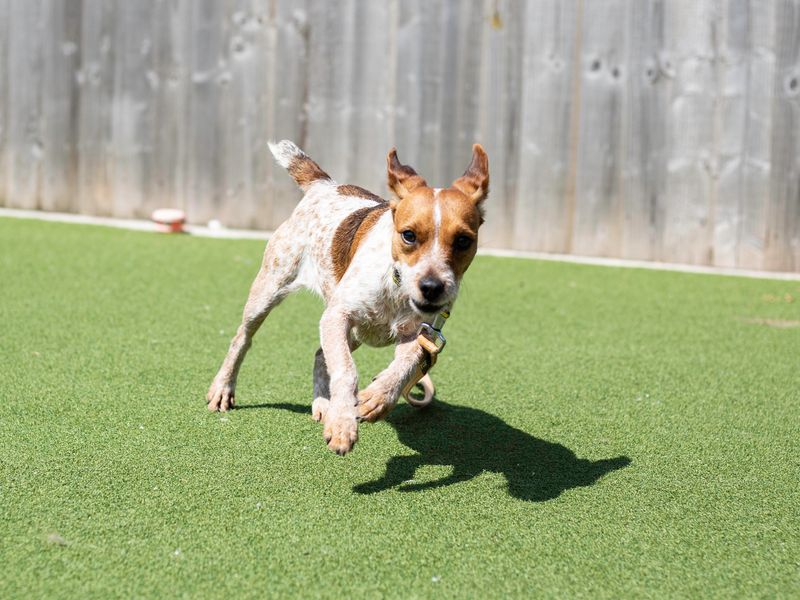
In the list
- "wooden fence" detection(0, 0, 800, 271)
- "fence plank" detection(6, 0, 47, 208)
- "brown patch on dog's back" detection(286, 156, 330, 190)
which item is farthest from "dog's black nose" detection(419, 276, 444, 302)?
"fence plank" detection(6, 0, 47, 208)

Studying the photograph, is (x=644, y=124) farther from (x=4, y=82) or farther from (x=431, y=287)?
(x=4, y=82)

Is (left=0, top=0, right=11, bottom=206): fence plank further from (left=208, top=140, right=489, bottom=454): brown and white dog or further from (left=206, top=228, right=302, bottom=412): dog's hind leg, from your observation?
(left=206, top=228, right=302, bottom=412): dog's hind leg

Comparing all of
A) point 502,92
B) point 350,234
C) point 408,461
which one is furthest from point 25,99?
point 408,461

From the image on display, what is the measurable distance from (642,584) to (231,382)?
2.37 metres

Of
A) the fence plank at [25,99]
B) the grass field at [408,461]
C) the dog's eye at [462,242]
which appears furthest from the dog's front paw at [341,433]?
the fence plank at [25,99]

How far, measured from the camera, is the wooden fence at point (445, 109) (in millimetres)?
8938

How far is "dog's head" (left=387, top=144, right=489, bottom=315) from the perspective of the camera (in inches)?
152

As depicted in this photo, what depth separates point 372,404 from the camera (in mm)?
3832

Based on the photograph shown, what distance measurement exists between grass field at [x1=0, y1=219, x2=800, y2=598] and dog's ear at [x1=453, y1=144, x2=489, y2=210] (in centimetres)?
110

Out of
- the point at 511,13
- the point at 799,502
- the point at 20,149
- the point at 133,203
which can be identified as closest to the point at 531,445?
the point at 799,502

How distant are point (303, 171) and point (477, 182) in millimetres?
1525

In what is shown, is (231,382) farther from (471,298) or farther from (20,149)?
(20,149)

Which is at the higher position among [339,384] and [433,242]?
[433,242]

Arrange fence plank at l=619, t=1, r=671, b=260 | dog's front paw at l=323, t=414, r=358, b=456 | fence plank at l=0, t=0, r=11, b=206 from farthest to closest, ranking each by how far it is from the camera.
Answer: fence plank at l=0, t=0, r=11, b=206
fence plank at l=619, t=1, r=671, b=260
dog's front paw at l=323, t=414, r=358, b=456
